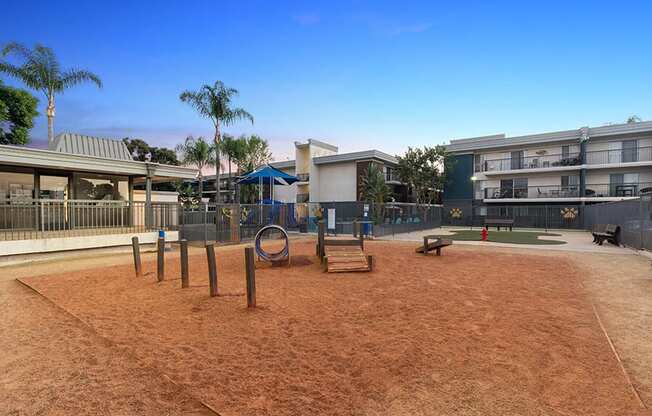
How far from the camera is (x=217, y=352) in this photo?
4168 mm

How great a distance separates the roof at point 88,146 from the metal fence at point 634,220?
23.0m

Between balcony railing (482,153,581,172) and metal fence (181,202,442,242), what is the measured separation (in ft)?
27.9

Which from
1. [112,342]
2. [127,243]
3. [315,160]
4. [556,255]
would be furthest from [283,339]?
[315,160]

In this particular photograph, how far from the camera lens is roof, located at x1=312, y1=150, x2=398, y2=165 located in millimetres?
35188

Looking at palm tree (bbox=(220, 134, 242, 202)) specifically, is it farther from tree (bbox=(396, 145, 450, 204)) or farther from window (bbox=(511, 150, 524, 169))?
window (bbox=(511, 150, 524, 169))

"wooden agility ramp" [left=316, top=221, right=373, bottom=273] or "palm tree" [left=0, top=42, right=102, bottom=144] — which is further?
"palm tree" [left=0, top=42, right=102, bottom=144]

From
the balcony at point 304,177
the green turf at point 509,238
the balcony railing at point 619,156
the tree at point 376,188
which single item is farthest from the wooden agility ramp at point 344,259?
the balcony railing at point 619,156

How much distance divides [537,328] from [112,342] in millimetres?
5995

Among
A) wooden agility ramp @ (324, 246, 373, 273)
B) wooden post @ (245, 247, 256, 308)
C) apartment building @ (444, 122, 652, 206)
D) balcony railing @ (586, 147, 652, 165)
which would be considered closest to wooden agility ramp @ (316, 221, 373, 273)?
wooden agility ramp @ (324, 246, 373, 273)

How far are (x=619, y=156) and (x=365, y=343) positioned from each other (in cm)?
3632

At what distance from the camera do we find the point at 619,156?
29703mm

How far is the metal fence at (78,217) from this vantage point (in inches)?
443

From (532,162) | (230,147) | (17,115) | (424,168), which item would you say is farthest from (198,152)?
(532,162)

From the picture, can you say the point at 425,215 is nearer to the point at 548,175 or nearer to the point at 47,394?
the point at 548,175
